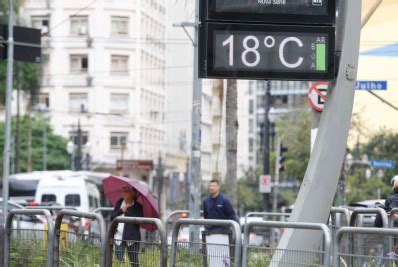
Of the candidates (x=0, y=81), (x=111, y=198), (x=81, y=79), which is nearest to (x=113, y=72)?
(x=81, y=79)

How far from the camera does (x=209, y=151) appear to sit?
107 metres

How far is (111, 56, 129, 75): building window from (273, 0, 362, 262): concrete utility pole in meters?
75.5

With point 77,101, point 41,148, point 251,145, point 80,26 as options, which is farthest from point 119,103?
point 251,145

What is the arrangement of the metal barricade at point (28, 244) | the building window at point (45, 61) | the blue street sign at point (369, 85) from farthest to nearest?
1. the building window at point (45, 61)
2. the blue street sign at point (369, 85)
3. the metal barricade at point (28, 244)

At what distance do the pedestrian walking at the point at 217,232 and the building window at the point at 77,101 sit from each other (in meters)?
71.5

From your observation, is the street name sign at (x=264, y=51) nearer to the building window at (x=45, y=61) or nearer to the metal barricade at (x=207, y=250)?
the metal barricade at (x=207, y=250)

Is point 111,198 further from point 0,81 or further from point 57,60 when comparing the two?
point 57,60

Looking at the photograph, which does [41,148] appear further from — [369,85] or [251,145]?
[369,85]

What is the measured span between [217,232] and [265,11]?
271 centimetres

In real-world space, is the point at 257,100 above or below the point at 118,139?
above

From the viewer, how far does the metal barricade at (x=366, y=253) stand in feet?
31.3

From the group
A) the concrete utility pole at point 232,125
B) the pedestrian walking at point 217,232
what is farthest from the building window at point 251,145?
the pedestrian walking at point 217,232

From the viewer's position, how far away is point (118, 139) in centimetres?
9306

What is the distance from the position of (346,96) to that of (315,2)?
1.05 metres
